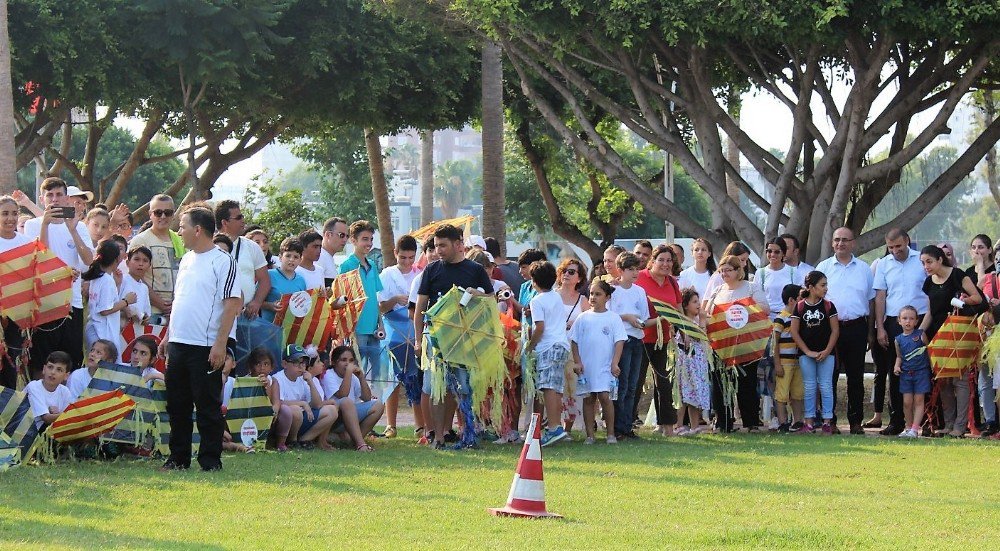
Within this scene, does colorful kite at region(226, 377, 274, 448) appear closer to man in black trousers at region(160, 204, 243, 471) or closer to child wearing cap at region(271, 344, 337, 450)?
child wearing cap at region(271, 344, 337, 450)

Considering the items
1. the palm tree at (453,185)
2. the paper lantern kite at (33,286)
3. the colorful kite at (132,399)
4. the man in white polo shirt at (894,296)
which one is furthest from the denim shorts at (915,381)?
the palm tree at (453,185)

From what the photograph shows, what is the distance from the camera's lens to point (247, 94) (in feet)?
83.5

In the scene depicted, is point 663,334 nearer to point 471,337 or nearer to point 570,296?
point 570,296

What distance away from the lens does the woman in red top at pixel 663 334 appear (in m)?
14.5

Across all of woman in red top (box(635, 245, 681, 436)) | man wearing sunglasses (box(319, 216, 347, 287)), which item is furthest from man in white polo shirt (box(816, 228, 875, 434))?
man wearing sunglasses (box(319, 216, 347, 287))

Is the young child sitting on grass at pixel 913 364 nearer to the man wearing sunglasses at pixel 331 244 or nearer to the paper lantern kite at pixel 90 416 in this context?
the man wearing sunglasses at pixel 331 244

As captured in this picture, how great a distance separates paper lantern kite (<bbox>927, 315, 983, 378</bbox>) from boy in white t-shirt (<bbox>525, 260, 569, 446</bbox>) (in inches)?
150

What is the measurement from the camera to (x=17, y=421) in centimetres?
1052

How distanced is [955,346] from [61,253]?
8306 millimetres

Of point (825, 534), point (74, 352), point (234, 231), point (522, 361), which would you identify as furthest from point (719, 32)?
point (825, 534)

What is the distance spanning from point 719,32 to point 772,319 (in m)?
4.45

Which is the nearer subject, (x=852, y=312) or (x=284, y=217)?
(x=852, y=312)

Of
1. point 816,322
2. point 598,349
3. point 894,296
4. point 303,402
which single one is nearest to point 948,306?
point 894,296

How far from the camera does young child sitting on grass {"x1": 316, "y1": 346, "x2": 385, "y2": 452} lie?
41.8 feet
